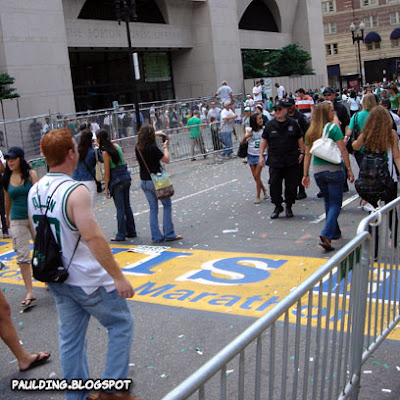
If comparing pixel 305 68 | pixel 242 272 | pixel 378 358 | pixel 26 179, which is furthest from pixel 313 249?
pixel 305 68

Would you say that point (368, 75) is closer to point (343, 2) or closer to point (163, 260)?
point (343, 2)

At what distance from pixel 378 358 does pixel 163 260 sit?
3.93 metres

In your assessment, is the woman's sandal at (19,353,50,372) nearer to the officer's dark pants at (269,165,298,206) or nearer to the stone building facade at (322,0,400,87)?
the officer's dark pants at (269,165,298,206)

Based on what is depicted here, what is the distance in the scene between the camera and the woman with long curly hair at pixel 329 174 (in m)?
7.33

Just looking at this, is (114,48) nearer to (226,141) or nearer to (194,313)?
(226,141)

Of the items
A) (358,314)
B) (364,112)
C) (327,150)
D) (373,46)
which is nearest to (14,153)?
(327,150)

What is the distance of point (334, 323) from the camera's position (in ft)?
10.8

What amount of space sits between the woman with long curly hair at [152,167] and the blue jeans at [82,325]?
4977 mm

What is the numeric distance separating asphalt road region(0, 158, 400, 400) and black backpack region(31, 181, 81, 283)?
125 cm

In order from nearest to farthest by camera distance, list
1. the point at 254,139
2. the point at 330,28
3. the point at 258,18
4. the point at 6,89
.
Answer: the point at 254,139 → the point at 6,89 → the point at 258,18 → the point at 330,28

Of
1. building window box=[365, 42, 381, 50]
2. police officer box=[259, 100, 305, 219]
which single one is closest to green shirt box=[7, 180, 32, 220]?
police officer box=[259, 100, 305, 219]

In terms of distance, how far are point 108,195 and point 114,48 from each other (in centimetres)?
2807

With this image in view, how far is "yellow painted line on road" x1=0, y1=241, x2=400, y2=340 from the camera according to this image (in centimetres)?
588

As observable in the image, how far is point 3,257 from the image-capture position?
8.98 meters
